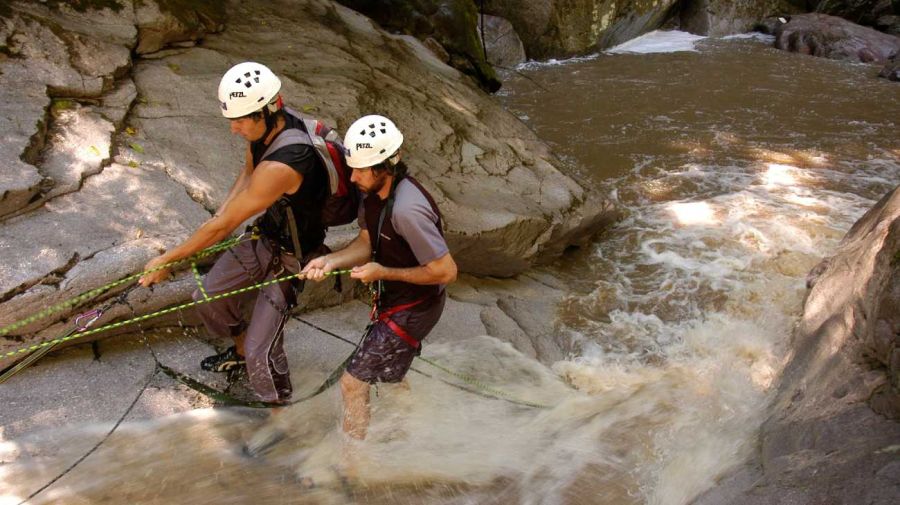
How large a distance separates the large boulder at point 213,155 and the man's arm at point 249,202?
103cm

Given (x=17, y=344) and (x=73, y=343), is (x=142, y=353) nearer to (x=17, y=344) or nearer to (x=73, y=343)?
(x=73, y=343)

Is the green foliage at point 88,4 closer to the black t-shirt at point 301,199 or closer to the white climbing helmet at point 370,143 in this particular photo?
the black t-shirt at point 301,199

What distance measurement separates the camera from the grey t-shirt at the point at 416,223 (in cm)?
295

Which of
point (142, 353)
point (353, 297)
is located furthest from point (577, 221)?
point (142, 353)

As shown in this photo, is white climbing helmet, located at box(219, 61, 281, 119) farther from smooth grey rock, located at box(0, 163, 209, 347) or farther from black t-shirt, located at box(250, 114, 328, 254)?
smooth grey rock, located at box(0, 163, 209, 347)

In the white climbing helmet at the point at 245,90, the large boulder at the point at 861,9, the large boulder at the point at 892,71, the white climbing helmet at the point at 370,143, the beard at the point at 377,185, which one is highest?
the white climbing helmet at the point at 245,90

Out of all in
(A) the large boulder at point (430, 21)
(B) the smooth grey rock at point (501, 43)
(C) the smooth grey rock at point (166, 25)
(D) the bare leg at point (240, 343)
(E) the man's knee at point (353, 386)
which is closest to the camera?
(E) the man's knee at point (353, 386)

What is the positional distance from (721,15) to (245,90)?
51.2 ft

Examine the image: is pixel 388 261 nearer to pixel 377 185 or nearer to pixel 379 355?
pixel 377 185

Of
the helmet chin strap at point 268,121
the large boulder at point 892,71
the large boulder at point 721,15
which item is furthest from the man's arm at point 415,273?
the large boulder at point 721,15

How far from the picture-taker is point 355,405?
11.6 ft

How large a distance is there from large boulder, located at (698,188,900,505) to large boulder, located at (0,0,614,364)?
2.38 meters

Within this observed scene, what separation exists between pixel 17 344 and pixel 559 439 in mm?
3057

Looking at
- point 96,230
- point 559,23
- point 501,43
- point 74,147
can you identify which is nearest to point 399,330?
point 96,230
